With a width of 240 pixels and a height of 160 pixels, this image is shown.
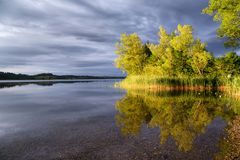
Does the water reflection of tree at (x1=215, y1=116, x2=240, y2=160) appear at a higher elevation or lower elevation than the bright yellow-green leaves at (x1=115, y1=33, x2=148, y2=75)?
lower

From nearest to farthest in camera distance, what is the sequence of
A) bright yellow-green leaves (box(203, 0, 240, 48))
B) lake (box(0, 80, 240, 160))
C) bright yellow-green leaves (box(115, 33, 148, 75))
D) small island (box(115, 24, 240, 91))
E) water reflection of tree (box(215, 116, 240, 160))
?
water reflection of tree (box(215, 116, 240, 160)) → lake (box(0, 80, 240, 160)) → bright yellow-green leaves (box(203, 0, 240, 48)) → small island (box(115, 24, 240, 91)) → bright yellow-green leaves (box(115, 33, 148, 75))

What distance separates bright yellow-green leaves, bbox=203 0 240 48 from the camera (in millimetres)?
29375

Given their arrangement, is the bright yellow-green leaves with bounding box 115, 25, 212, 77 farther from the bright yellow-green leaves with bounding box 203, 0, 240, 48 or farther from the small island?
the bright yellow-green leaves with bounding box 203, 0, 240, 48

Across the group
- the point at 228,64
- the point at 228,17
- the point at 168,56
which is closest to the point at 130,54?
the point at 168,56

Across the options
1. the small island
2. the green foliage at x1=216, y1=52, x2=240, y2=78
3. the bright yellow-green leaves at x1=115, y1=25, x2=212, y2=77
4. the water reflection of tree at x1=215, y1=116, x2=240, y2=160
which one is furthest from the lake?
the green foliage at x1=216, y1=52, x2=240, y2=78

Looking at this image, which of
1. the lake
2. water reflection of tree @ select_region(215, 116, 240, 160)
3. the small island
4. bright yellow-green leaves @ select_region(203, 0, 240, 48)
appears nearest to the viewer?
water reflection of tree @ select_region(215, 116, 240, 160)

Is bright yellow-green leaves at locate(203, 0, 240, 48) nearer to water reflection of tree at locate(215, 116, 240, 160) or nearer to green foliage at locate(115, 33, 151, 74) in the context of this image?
water reflection of tree at locate(215, 116, 240, 160)

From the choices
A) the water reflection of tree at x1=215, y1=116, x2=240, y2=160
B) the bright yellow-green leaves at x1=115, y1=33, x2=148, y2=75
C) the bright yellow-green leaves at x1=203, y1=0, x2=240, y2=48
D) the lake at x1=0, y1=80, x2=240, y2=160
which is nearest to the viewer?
the water reflection of tree at x1=215, y1=116, x2=240, y2=160

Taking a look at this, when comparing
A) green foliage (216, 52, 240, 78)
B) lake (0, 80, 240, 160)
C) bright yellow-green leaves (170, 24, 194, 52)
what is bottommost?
lake (0, 80, 240, 160)

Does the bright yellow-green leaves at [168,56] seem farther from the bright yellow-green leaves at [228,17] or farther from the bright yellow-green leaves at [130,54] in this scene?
the bright yellow-green leaves at [228,17]

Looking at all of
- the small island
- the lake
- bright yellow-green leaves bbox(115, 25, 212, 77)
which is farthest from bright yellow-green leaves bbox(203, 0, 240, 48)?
bright yellow-green leaves bbox(115, 25, 212, 77)

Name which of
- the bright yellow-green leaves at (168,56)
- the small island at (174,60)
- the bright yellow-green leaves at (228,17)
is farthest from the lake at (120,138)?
the bright yellow-green leaves at (168,56)

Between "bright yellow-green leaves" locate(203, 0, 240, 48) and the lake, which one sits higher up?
"bright yellow-green leaves" locate(203, 0, 240, 48)

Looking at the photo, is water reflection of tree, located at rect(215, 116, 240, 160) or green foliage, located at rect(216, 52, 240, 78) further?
green foliage, located at rect(216, 52, 240, 78)
